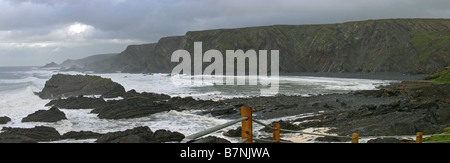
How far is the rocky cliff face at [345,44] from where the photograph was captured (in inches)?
3231

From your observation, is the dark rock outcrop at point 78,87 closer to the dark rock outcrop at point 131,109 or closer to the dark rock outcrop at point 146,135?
the dark rock outcrop at point 131,109

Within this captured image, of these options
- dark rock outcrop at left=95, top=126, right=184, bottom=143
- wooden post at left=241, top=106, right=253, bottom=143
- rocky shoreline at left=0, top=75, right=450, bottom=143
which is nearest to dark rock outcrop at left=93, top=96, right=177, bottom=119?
rocky shoreline at left=0, top=75, right=450, bottom=143

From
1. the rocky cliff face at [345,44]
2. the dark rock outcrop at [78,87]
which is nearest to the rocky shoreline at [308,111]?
the dark rock outcrop at [78,87]

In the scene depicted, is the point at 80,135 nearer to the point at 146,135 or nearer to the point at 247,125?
the point at 146,135

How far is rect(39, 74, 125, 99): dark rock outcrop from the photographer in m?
39.3

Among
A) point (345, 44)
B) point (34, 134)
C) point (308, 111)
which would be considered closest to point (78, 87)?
point (34, 134)

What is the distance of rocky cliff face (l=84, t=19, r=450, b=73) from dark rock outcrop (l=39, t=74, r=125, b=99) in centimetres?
6039

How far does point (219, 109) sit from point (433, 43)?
75011 millimetres

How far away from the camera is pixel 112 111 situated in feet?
80.9

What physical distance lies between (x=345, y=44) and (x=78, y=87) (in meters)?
76.5

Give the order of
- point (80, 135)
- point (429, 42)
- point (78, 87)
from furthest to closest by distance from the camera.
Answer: point (429, 42)
point (78, 87)
point (80, 135)

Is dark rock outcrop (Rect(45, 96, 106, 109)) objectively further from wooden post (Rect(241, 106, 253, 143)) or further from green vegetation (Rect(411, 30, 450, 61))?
green vegetation (Rect(411, 30, 450, 61))

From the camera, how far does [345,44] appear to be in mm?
98625
